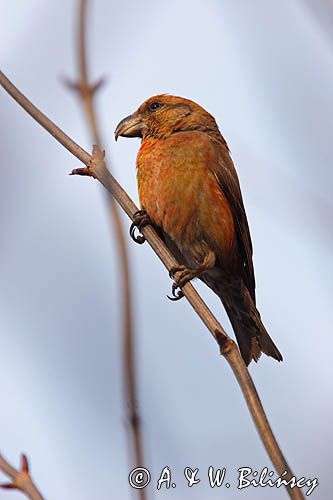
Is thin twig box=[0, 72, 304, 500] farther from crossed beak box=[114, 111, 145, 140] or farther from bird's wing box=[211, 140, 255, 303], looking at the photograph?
crossed beak box=[114, 111, 145, 140]

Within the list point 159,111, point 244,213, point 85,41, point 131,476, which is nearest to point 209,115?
point 159,111

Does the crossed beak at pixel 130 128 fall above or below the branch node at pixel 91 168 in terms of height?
above

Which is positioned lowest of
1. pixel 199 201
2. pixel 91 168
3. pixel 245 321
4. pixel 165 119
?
pixel 91 168

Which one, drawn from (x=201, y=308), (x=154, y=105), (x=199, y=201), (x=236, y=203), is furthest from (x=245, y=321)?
(x=201, y=308)

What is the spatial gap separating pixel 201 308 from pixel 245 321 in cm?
285

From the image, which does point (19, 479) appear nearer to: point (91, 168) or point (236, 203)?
point (91, 168)

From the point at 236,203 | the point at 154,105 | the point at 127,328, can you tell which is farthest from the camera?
the point at 154,105

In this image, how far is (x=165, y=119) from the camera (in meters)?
5.49

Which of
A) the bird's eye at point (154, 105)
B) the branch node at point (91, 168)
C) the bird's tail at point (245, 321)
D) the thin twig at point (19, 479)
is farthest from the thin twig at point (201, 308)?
the bird's eye at point (154, 105)

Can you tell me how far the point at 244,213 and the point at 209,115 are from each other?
815mm

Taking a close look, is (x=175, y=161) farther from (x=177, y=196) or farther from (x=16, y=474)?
(x=16, y=474)

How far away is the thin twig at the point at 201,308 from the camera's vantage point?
196 centimetres

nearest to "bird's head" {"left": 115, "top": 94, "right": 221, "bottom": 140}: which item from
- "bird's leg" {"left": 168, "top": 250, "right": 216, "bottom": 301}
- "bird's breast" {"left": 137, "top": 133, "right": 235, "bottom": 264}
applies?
"bird's breast" {"left": 137, "top": 133, "right": 235, "bottom": 264}

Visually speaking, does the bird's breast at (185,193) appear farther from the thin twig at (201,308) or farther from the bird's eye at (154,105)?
the thin twig at (201,308)
